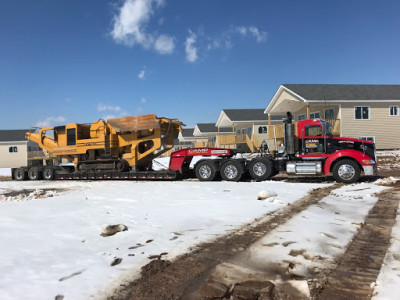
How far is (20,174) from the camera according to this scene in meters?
18.1

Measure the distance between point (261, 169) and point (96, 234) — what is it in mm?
9507

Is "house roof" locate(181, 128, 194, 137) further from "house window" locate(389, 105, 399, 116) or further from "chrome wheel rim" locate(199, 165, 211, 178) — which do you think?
"chrome wheel rim" locate(199, 165, 211, 178)

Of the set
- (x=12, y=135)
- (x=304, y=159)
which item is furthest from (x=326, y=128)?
(x=12, y=135)

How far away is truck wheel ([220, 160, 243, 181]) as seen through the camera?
43.6 ft

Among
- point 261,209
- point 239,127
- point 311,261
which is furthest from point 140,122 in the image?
point 239,127

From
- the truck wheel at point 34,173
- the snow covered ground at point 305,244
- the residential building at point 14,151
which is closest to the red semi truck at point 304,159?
the snow covered ground at point 305,244

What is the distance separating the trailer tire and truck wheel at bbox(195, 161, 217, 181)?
0.40 meters

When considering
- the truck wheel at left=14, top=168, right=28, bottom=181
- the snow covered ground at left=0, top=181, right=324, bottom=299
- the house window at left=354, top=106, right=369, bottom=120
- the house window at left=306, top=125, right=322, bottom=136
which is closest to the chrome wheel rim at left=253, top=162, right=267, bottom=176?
the house window at left=306, top=125, right=322, bottom=136

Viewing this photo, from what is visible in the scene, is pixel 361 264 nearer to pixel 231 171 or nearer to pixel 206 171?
pixel 231 171

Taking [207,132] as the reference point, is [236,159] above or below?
below

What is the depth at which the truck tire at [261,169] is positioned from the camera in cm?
1319

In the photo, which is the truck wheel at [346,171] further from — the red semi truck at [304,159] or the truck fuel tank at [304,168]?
the truck fuel tank at [304,168]

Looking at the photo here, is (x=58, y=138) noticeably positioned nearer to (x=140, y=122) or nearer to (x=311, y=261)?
(x=140, y=122)

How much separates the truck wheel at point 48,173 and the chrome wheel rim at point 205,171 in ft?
29.6
